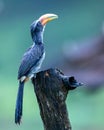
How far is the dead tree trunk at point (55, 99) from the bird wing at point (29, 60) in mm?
282

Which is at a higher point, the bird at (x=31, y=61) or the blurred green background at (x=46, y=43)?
the blurred green background at (x=46, y=43)

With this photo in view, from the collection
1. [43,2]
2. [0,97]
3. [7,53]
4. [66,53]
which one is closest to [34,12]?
[43,2]

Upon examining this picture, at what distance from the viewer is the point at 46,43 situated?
13.1 metres

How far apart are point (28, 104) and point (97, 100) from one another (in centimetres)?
105

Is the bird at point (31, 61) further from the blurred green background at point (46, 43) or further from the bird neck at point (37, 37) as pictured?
the blurred green background at point (46, 43)

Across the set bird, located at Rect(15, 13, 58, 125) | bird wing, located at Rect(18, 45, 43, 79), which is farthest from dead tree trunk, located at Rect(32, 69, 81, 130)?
bird wing, located at Rect(18, 45, 43, 79)

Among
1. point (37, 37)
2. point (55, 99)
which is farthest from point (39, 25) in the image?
point (55, 99)

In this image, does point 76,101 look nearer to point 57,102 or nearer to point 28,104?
point 28,104

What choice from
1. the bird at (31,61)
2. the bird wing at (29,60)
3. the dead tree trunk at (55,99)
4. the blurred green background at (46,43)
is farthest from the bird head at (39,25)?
the blurred green background at (46,43)

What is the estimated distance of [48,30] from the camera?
13.9 m

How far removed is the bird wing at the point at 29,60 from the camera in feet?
12.9

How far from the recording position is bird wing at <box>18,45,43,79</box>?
3.95 m

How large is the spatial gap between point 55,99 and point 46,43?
9425mm

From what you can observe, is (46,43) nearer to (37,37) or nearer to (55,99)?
(37,37)
